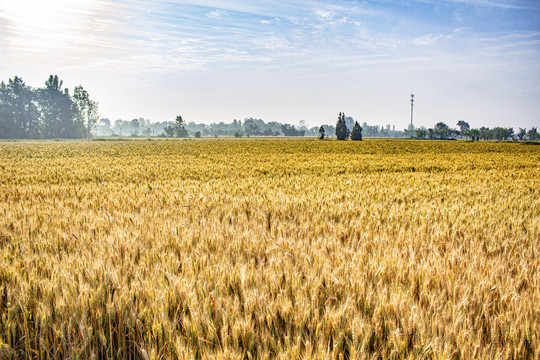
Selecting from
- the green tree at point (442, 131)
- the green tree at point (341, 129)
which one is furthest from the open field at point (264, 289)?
the green tree at point (442, 131)

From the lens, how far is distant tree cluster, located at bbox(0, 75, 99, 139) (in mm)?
112625

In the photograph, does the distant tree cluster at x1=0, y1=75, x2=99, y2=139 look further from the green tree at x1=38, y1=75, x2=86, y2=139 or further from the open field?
the open field

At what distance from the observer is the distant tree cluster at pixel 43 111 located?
113m

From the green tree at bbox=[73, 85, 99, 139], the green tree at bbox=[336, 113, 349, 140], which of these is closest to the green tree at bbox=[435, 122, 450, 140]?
the green tree at bbox=[336, 113, 349, 140]

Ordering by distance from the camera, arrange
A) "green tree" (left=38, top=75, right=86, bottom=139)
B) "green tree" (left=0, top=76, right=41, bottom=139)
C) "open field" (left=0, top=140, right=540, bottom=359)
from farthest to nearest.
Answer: "green tree" (left=38, top=75, right=86, bottom=139) → "green tree" (left=0, top=76, right=41, bottom=139) → "open field" (left=0, top=140, right=540, bottom=359)

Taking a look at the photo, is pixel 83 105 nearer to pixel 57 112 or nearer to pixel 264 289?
pixel 57 112

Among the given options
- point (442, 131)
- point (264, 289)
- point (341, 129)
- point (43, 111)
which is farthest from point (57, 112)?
point (442, 131)

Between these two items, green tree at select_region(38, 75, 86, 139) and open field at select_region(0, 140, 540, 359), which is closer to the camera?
open field at select_region(0, 140, 540, 359)

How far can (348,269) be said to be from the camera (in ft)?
8.88

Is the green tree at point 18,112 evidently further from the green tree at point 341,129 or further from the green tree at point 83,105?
the green tree at point 341,129

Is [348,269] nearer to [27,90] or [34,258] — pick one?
[34,258]

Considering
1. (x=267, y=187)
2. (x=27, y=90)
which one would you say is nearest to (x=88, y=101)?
(x=27, y=90)

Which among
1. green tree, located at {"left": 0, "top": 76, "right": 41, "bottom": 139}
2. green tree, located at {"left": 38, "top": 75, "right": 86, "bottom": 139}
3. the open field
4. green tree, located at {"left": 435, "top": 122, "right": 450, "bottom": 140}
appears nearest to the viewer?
the open field

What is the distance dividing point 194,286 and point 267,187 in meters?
5.69
